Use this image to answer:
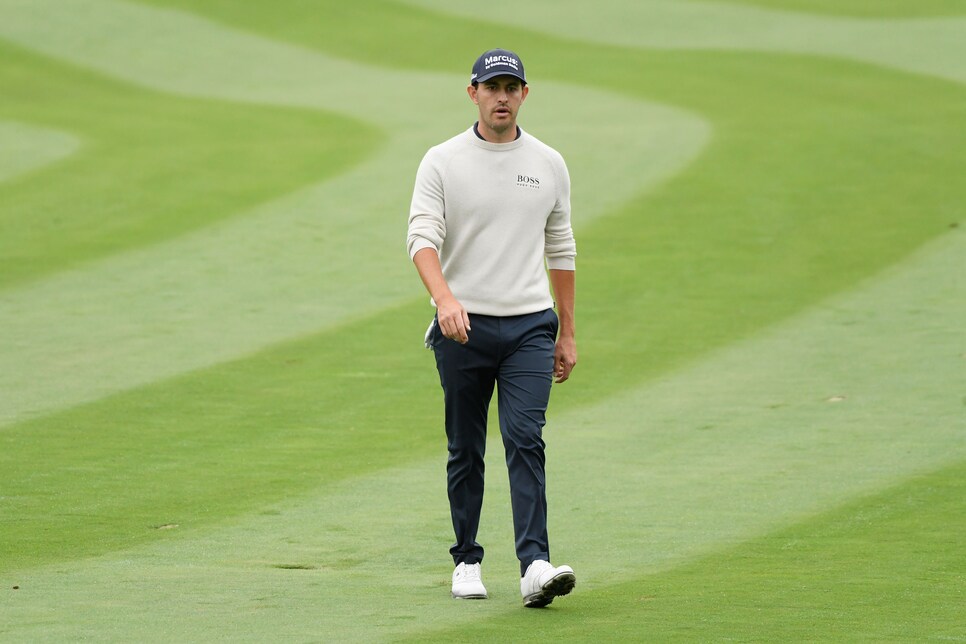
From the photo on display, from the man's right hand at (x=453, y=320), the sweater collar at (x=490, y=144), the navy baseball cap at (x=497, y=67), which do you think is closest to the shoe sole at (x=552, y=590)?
the man's right hand at (x=453, y=320)

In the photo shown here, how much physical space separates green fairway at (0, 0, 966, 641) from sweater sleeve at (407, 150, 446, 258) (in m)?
1.41

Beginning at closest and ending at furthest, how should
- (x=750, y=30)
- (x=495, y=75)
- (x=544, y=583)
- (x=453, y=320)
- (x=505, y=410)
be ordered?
1. (x=544, y=583)
2. (x=453, y=320)
3. (x=495, y=75)
4. (x=505, y=410)
5. (x=750, y=30)

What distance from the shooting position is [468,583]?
20.9 ft

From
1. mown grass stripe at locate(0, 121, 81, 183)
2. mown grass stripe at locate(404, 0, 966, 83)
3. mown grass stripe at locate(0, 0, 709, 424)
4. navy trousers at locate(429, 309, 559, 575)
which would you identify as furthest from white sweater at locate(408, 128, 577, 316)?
mown grass stripe at locate(404, 0, 966, 83)

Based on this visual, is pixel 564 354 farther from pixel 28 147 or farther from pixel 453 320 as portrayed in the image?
pixel 28 147

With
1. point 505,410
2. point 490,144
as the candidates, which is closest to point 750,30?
point 490,144

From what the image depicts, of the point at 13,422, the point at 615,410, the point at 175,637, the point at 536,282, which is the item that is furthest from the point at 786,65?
the point at 175,637

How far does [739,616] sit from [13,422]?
5479 millimetres

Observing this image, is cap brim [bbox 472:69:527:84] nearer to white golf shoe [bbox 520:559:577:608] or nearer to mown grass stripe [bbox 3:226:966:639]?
white golf shoe [bbox 520:559:577:608]

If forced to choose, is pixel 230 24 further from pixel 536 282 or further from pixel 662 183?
pixel 536 282

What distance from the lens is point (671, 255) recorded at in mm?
14586

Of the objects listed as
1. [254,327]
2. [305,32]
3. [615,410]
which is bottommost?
[615,410]

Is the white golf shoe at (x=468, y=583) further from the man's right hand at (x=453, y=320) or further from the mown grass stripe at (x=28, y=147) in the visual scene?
the mown grass stripe at (x=28, y=147)

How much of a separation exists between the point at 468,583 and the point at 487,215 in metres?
1.45
